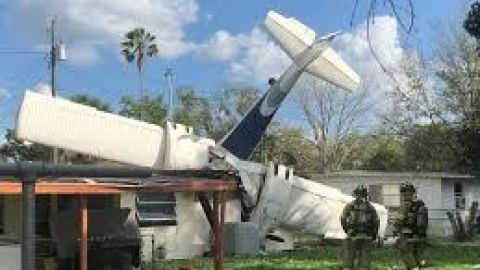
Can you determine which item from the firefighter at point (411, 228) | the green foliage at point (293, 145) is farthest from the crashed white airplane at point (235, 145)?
the green foliage at point (293, 145)

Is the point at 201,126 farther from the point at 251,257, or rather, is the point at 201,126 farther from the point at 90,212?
the point at 90,212

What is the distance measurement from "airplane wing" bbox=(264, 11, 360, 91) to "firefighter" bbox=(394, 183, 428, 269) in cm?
1897

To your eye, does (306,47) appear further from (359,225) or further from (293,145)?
(293,145)

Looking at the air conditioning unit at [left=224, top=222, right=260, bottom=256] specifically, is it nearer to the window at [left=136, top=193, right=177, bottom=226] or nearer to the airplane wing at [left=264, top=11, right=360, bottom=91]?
the window at [left=136, top=193, right=177, bottom=226]

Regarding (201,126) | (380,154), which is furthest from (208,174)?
(201,126)

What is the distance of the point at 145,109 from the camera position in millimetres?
78562

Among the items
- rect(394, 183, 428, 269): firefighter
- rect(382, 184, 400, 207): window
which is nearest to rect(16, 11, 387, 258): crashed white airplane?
rect(382, 184, 400, 207): window

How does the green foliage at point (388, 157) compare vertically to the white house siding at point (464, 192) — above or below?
above

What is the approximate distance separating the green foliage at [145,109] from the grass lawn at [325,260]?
44.3 metres

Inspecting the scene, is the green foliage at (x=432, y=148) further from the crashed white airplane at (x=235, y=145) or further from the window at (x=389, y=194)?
the crashed white airplane at (x=235, y=145)

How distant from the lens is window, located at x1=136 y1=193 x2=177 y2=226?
3253 cm

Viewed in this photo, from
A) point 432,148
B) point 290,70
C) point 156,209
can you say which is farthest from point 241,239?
point 432,148

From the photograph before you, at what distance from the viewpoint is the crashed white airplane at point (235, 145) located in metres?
33.2

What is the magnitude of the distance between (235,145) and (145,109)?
38.6m
